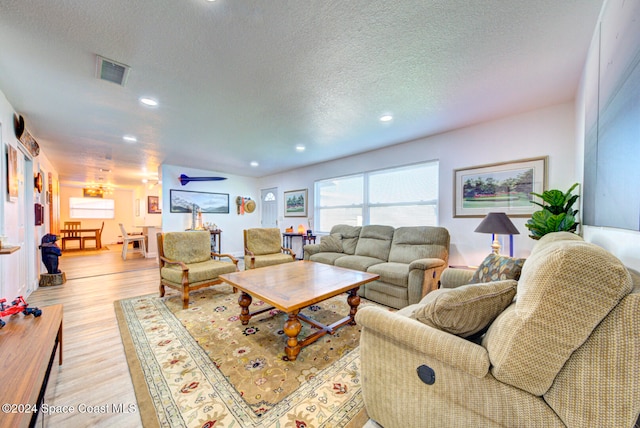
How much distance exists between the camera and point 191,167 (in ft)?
19.5

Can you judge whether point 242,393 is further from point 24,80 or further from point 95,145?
point 95,145

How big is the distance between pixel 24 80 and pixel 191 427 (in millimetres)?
3193

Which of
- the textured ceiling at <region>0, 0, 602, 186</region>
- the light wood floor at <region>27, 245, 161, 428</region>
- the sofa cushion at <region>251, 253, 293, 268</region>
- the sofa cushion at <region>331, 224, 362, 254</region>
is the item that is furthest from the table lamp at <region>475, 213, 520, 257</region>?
the light wood floor at <region>27, 245, 161, 428</region>

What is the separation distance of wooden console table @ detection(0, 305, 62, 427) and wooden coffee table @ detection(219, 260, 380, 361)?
119cm

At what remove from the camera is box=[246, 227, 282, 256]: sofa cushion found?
4277mm

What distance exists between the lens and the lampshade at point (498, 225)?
2.56 metres

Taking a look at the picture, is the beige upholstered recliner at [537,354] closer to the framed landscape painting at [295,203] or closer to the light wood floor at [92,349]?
the light wood floor at [92,349]

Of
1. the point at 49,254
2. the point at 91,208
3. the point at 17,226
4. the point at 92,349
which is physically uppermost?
the point at 91,208

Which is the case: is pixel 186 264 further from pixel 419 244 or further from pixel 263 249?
pixel 419 244

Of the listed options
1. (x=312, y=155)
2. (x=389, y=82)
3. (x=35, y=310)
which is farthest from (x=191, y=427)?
(x=312, y=155)

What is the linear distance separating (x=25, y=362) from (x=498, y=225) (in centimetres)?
378

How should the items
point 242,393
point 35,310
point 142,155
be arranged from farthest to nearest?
1. point 142,155
2. point 35,310
3. point 242,393

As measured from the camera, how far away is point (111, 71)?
2.01 metres

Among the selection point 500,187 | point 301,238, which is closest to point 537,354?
point 500,187
